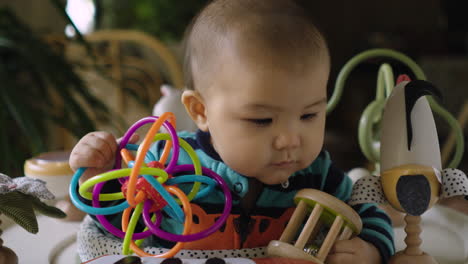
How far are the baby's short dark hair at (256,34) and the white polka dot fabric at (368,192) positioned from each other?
0.12 m

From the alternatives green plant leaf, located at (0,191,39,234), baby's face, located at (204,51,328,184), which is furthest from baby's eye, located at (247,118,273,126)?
green plant leaf, located at (0,191,39,234)

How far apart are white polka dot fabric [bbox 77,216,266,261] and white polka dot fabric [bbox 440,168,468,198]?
0.18 meters

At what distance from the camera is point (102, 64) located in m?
1.62

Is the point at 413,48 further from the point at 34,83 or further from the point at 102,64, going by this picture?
the point at 34,83

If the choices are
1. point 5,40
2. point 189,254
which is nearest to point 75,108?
point 5,40

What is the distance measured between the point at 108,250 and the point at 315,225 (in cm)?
21

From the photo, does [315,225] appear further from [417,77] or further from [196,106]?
[417,77]

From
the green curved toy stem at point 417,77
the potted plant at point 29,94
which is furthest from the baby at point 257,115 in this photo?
the potted plant at point 29,94

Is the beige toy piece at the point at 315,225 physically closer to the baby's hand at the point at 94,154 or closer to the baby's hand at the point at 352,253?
the baby's hand at the point at 352,253

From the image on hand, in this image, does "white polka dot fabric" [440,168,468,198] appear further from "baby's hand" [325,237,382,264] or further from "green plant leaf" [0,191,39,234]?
"green plant leaf" [0,191,39,234]

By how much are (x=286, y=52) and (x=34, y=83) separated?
114cm

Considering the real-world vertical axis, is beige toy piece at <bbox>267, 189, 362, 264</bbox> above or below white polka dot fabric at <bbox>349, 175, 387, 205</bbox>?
below

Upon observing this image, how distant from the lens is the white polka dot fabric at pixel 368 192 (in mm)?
399

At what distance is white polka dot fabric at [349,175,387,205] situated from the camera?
399mm
